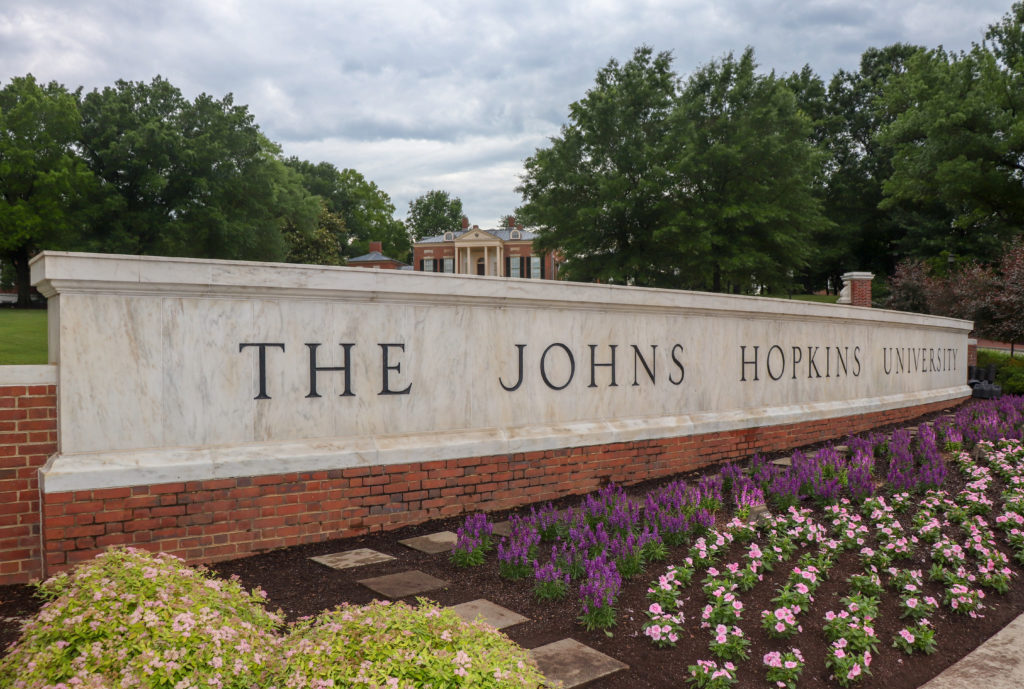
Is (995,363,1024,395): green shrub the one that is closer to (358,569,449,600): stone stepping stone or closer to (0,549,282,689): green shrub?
(358,569,449,600): stone stepping stone

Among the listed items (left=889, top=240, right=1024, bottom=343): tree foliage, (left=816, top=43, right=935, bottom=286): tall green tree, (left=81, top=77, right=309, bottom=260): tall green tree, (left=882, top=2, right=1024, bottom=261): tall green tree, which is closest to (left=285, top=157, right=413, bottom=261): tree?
(left=81, top=77, right=309, bottom=260): tall green tree

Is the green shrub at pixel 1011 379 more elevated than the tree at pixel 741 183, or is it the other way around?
the tree at pixel 741 183

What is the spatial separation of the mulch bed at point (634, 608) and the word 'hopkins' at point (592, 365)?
7.02ft

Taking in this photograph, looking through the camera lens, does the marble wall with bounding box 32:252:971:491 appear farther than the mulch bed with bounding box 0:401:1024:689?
Yes

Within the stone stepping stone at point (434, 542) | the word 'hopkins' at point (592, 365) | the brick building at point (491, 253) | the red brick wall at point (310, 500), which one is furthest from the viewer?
the brick building at point (491, 253)

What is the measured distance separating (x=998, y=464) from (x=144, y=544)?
26.6 ft

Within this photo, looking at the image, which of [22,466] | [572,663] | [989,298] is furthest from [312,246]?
[572,663]

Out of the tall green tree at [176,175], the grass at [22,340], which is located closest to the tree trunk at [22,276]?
the tall green tree at [176,175]

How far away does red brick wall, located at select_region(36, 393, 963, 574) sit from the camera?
4.54m

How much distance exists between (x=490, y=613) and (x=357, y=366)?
7.81ft

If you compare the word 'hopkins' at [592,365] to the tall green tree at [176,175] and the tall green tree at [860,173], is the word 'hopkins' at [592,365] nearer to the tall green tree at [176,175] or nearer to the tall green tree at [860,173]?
the tall green tree at [176,175]

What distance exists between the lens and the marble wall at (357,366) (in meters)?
4.66

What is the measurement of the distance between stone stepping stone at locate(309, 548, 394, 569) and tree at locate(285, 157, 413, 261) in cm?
6812

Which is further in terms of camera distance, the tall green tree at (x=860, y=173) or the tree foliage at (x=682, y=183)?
the tall green tree at (x=860, y=173)
